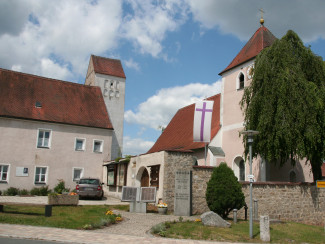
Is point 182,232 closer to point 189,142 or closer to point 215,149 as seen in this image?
point 215,149

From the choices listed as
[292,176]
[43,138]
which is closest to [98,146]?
[43,138]

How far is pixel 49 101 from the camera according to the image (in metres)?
29.7

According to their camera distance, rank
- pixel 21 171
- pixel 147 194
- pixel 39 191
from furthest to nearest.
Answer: pixel 21 171
pixel 39 191
pixel 147 194

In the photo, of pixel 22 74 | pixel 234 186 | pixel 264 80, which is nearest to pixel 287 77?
pixel 264 80

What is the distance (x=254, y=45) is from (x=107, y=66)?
776 inches

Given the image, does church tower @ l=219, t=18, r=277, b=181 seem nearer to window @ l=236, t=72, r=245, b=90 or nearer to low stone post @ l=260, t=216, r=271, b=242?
window @ l=236, t=72, r=245, b=90

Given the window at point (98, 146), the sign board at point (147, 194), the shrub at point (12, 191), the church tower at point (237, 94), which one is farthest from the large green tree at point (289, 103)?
the shrub at point (12, 191)

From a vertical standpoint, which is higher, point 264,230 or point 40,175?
point 40,175

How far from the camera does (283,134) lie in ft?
57.0

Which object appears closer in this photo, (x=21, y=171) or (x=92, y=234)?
(x=92, y=234)

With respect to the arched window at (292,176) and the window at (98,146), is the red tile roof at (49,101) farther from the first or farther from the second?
the arched window at (292,176)

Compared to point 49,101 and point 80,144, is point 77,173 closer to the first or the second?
point 80,144

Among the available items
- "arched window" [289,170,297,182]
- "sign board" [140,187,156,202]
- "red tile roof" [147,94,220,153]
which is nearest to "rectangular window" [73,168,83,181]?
"red tile roof" [147,94,220,153]

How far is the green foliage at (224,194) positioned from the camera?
1427 cm
